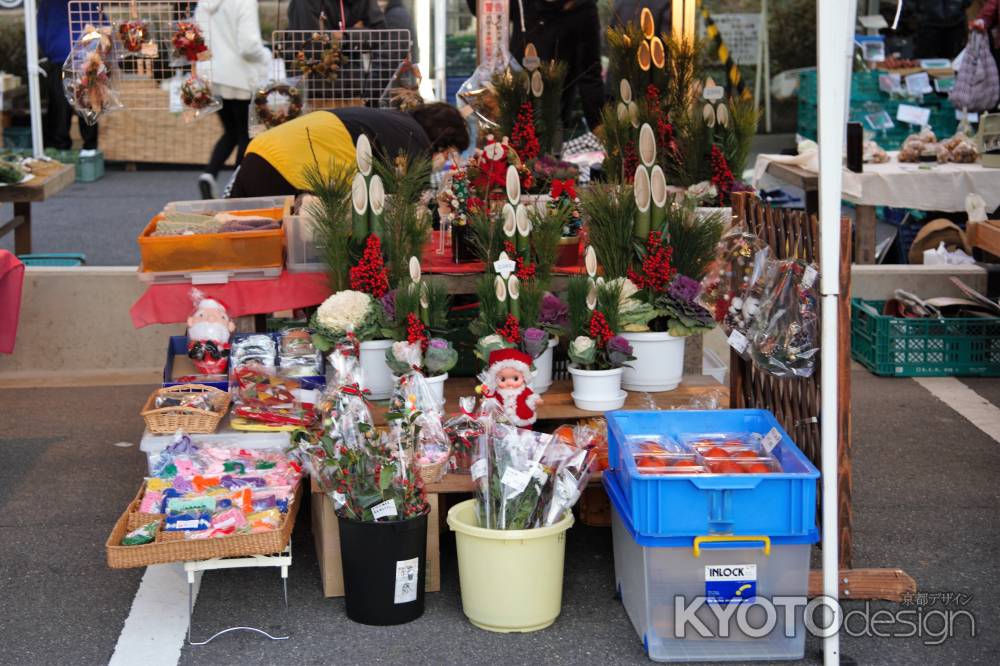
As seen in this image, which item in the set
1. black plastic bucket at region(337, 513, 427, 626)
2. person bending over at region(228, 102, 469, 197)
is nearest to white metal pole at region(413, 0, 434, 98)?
person bending over at region(228, 102, 469, 197)

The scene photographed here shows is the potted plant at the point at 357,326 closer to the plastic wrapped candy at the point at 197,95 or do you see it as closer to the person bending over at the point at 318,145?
the person bending over at the point at 318,145

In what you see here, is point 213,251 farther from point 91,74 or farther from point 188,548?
point 91,74

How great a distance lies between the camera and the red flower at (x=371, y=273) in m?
4.27

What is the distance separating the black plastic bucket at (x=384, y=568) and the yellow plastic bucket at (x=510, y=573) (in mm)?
A: 127

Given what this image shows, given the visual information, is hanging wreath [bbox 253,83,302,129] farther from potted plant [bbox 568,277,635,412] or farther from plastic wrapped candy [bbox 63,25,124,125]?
potted plant [bbox 568,277,635,412]

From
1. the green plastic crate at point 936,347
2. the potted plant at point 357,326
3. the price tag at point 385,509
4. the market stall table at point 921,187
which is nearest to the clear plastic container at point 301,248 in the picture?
the potted plant at point 357,326

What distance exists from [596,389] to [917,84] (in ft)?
22.2

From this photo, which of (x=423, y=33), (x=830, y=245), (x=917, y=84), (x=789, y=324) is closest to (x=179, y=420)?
(x=789, y=324)

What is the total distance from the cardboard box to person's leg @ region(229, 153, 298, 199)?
2.02m

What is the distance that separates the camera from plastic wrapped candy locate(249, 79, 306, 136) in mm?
6391

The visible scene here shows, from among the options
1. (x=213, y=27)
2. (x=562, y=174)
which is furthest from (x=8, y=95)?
(x=562, y=174)

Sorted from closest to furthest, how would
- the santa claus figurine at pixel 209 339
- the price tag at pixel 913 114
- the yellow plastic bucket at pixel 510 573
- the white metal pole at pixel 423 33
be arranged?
the yellow plastic bucket at pixel 510 573
the santa claus figurine at pixel 209 339
the white metal pole at pixel 423 33
the price tag at pixel 913 114

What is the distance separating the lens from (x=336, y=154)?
537 centimetres

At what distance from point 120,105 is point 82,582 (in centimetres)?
306
